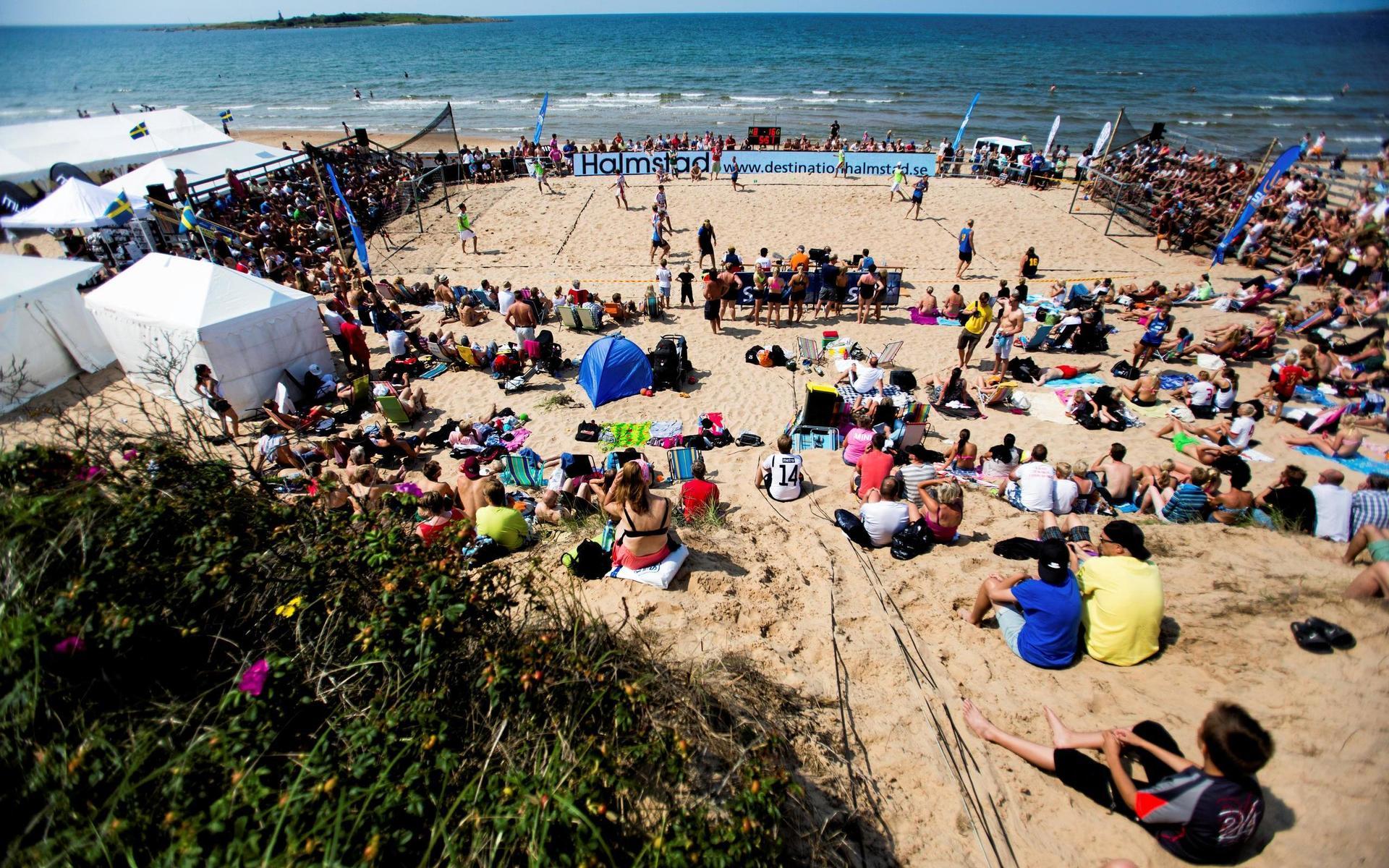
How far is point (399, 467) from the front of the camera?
9148 mm

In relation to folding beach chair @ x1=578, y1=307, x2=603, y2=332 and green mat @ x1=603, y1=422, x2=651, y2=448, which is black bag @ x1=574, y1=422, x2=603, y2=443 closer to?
green mat @ x1=603, y1=422, x2=651, y2=448

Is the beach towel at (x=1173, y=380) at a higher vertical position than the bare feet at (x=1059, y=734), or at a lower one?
lower

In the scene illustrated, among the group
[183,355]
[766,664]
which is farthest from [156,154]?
[766,664]

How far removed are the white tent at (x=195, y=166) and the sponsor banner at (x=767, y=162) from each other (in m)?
12.0

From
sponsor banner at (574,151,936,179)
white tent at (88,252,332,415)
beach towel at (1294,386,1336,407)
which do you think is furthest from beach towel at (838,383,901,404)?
sponsor banner at (574,151,936,179)

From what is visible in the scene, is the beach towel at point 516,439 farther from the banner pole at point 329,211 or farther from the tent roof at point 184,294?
the banner pole at point 329,211

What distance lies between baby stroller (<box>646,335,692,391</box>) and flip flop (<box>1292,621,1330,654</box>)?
865 cm

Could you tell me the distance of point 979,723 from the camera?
398cm

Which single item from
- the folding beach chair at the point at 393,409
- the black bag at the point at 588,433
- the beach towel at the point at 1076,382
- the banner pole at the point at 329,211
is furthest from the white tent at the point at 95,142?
the beach towel at the point at 1076,382

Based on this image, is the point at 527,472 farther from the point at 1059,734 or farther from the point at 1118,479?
the point at 1118,479

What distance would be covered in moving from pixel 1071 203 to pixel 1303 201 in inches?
250

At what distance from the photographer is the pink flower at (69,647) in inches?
101

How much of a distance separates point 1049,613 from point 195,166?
27.0 metres

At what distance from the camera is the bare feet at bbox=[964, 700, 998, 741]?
3.92 metres
